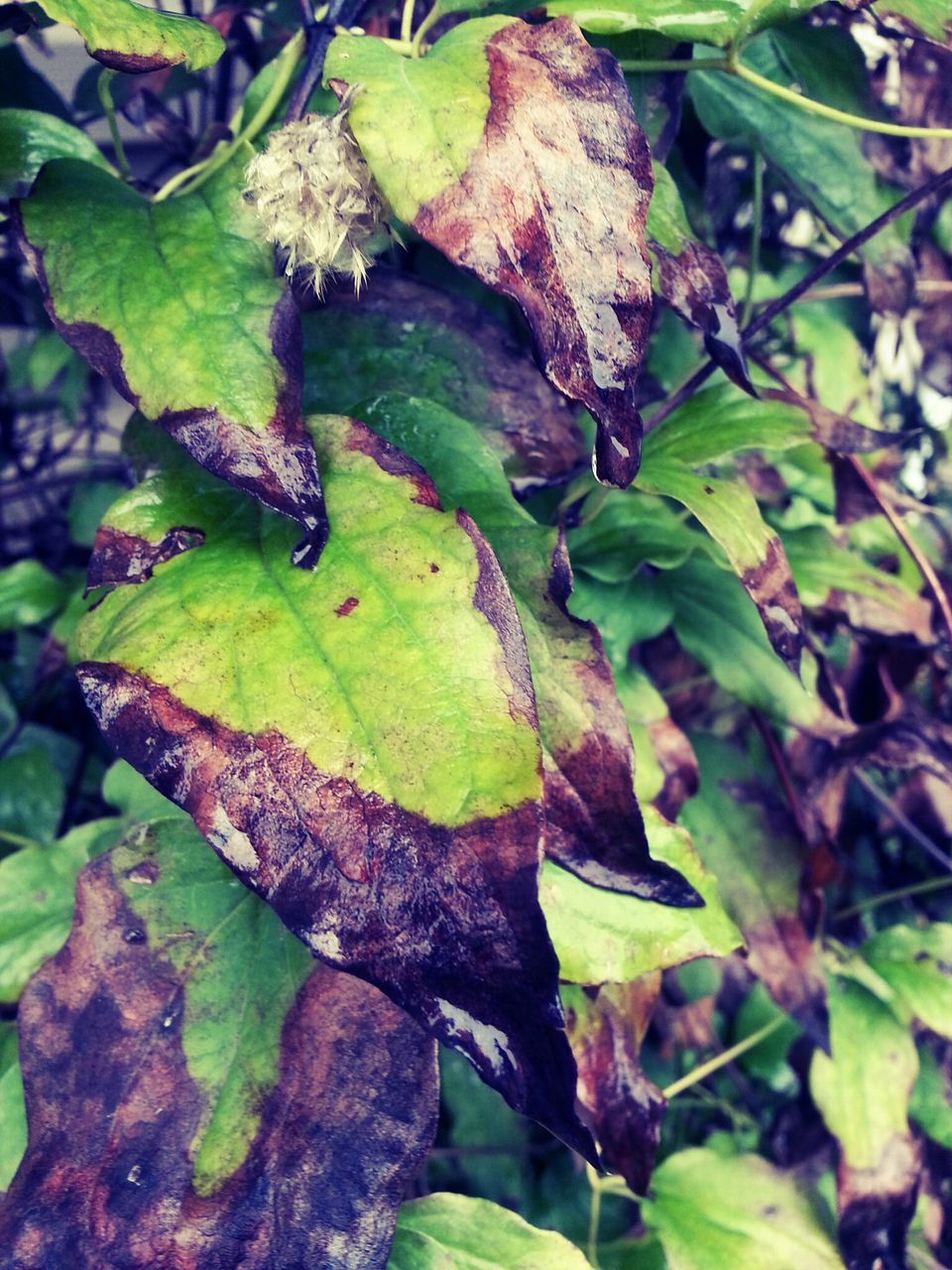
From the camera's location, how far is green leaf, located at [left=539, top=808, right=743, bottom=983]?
1.57 ft

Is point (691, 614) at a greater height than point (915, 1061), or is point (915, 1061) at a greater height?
point (691, 614)

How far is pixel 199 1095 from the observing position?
0.47 m

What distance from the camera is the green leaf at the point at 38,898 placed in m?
0.58

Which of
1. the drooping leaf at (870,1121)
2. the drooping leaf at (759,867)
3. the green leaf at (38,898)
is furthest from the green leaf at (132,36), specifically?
the drooping leaf at (870,1121)

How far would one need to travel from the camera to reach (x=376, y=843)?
356 mm

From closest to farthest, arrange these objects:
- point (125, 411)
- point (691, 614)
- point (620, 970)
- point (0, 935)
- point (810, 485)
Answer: point (620, 970), point (0, 935), point (691, 614), point (810, 485), point (125, 411)

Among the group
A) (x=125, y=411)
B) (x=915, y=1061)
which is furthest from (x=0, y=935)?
(x=125, y=411)

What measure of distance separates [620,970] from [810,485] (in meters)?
0.56

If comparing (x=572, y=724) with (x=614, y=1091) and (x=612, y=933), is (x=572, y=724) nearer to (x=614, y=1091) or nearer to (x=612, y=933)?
(x=612, y=933)

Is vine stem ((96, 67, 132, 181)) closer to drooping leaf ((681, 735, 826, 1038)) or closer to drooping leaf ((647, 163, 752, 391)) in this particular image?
drooping leaf ((647, 163, 752, 391))

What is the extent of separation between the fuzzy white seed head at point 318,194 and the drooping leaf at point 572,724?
137mm

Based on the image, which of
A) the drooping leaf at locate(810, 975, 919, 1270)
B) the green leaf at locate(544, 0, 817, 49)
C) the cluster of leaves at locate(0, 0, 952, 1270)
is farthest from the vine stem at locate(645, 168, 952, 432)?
the drooping leaf at locate(810, 975, 919, 1270)

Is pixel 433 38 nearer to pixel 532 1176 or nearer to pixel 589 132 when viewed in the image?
pixel 589 132

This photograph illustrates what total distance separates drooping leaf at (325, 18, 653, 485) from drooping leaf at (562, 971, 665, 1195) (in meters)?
0.35
